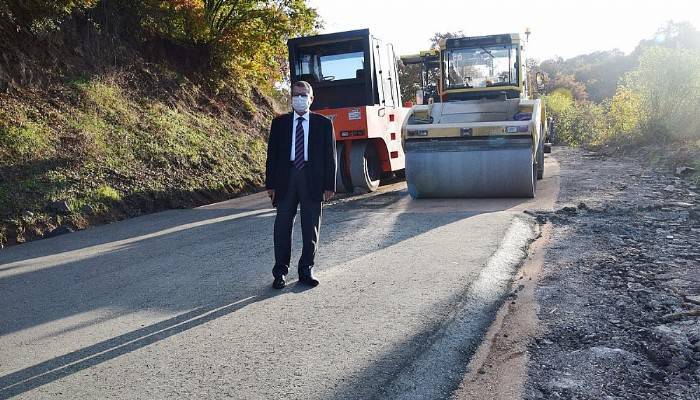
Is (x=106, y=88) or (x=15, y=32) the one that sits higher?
(x=15, y=32)

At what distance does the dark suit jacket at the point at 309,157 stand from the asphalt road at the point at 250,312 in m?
0.93

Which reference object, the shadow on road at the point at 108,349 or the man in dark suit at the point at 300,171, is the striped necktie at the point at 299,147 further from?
the shadow on road at the point at 108,349

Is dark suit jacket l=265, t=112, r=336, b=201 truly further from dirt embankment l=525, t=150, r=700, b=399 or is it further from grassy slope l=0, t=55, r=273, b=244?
grassy slope l=0, t=55, r=273, b=244

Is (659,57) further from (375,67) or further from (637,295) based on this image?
(637,295)

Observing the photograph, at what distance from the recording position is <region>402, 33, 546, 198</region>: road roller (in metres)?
9.70

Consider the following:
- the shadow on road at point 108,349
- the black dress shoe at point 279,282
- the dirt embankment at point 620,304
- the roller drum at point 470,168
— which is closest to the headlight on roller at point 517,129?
the roller drum at point 470,168

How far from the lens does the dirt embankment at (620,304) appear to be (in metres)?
3.30

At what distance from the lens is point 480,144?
9.86 metres

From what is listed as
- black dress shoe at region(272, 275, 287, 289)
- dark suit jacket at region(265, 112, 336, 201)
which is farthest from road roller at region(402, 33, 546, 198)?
black dress shoe at region(272, 275, 287, 289)

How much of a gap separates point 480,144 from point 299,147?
524 centimetres

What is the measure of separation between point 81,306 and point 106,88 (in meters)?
9.67

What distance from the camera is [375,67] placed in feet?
38.4

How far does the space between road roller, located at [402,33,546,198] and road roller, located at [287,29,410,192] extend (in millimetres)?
1305

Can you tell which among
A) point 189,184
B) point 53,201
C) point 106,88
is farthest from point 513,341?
point 106,88
